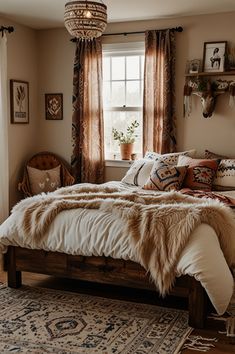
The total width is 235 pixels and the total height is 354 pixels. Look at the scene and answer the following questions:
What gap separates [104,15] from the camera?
3.38 meters

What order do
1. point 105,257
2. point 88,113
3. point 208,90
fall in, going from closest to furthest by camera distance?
1. point 105,257
2. point 208,90
3. point 88,113

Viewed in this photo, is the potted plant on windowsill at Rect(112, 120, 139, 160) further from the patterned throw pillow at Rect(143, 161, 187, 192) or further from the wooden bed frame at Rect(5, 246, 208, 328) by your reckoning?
the wooden bed frame at Rect(5, 246, 208, 328)

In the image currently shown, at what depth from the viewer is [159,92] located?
5.24m

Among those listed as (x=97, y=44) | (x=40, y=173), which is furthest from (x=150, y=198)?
(x=97, y=44)

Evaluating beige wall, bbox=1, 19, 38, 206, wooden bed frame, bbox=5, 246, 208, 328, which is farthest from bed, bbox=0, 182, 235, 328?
beige wall, bbox=1, 19, 38, 206

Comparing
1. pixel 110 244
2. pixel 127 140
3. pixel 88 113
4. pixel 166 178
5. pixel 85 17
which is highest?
pixel 85 17

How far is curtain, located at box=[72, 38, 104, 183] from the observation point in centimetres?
549

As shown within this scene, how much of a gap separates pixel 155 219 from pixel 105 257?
0.47 metres

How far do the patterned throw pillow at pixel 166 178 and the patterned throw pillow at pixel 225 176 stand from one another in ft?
1.15

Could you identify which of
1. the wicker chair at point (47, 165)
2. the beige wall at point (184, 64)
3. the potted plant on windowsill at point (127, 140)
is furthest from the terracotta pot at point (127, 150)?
the wicker chair at point (47, 165)

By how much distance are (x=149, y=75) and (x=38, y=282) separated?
2.69m

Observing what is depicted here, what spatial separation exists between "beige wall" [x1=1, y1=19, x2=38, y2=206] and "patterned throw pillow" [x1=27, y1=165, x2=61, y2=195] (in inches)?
8.4

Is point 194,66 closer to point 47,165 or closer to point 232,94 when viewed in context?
point 232,94

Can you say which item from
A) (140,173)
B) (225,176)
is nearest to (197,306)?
(225,176)
